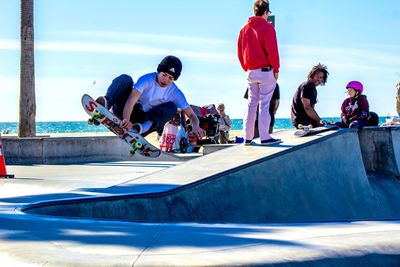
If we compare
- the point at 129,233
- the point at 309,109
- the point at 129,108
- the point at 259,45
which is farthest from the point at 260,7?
the point at 129,233

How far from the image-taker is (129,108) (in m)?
8.80

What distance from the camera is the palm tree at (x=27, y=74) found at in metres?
16.6

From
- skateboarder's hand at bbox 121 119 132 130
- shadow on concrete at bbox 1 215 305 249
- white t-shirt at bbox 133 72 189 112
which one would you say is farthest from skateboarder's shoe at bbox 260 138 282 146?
shadow on concrete at bbox 1 215 305 249

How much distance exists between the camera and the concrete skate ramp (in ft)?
19.7

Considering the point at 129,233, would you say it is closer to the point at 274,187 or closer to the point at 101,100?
the point at 274,187

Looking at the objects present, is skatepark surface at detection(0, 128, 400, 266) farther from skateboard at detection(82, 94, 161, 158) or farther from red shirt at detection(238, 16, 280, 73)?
red shirt at detection(238, 16, 280, 73)

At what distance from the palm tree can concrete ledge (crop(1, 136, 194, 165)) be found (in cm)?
170

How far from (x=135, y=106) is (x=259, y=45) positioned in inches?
73.5

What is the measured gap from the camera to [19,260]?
3449 mm

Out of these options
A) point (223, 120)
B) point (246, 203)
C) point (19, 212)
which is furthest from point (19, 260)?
point (223, 120)

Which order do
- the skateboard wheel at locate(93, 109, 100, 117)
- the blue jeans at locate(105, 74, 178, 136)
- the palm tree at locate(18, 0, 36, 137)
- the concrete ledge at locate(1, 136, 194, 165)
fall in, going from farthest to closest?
the palm tree at locate(18, 0, 36, 137)
the concrete ledge at locate(1, 136, 194, 165)
the skateboard wheel at locate(93, 109, 100, 117)
the blue jeans at locate(105, 74, 178, 136)

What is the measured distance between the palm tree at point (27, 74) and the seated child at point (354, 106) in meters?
9.26

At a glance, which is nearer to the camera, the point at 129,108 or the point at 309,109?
the point at 129,108

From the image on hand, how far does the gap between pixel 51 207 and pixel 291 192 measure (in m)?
2.60
